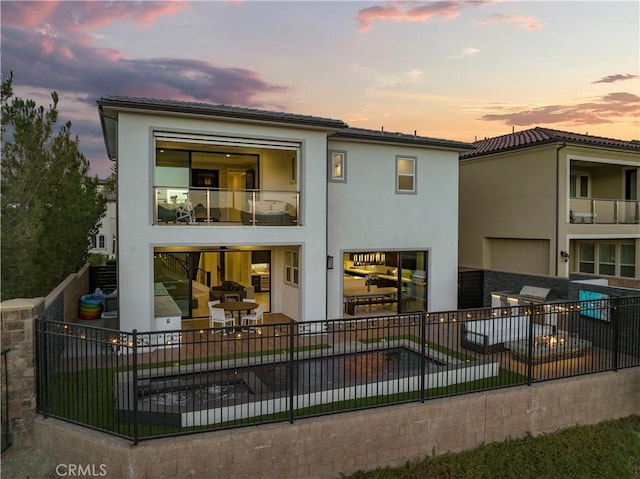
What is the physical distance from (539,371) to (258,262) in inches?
375

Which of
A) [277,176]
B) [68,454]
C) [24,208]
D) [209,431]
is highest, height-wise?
[277,176]

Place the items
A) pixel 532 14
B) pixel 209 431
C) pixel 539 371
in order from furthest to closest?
pixel 532 14 → pixel 539 371 → pixel 209 431

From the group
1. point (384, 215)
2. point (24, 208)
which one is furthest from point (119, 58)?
point (384, 215)

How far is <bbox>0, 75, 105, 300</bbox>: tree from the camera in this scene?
9.11 metres

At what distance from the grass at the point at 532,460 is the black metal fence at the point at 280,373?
3.31ft

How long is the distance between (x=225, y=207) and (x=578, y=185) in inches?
689

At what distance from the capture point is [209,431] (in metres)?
5.86

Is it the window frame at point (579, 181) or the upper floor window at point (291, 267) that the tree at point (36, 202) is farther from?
the window frame at point (579, 181)

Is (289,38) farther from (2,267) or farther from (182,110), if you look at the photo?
(2,267)

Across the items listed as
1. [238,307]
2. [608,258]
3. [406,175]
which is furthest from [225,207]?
[608,258]

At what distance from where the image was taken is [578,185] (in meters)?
19.9

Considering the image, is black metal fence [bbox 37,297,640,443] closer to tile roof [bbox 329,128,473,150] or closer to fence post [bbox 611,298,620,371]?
fence post [bbox 611,298,620,371]

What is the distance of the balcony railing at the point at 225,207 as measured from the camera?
1084 centimetres

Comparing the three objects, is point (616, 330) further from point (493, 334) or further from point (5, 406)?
point (5, 406)
